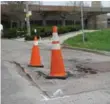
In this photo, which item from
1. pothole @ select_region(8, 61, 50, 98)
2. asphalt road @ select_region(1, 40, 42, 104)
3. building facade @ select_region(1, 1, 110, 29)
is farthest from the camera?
building facade @ select_region(1, 1, 110, 29)

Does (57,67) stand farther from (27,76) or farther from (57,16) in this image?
(57,16)

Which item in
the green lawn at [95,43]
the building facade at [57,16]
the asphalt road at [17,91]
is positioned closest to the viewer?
the asphalt road at [17,91]

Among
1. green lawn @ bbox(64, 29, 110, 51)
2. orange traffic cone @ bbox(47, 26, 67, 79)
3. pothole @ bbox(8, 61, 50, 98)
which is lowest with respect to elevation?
green lawn @ bbox(64, 29, 110, 51)

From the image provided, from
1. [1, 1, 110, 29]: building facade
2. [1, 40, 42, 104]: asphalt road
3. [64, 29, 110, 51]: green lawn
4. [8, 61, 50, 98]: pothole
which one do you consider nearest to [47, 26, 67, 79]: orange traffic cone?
[8, 61, 50, 98]: pothole

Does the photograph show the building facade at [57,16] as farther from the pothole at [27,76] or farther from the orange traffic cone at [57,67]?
the orange traffic cone at [57,67]

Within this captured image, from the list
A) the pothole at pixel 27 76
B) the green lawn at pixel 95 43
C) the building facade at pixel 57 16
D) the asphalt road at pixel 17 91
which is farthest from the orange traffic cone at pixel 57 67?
the building facade at pixel 57 16

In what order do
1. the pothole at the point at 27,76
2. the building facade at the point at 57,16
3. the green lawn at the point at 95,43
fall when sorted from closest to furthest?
the pothole at the point at 27,76
the green lawn at the point at 95,43
the building facade at the point at 57,16

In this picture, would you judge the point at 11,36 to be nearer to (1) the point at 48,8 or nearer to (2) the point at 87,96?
(1) the point at 48,8

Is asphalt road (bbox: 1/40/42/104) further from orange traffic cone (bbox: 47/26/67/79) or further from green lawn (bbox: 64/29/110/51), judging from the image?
green lawn (bbox: 64/29/110/51)

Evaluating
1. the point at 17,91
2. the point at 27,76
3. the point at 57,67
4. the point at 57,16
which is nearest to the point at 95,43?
the point at 27,76

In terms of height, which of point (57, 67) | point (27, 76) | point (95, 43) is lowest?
point (95, 43)

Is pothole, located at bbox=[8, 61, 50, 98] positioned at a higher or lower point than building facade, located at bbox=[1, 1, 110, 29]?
lower

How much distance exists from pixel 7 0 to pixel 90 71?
41256 millimetres

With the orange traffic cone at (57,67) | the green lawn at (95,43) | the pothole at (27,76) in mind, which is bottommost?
the green lawn at (95,43)
